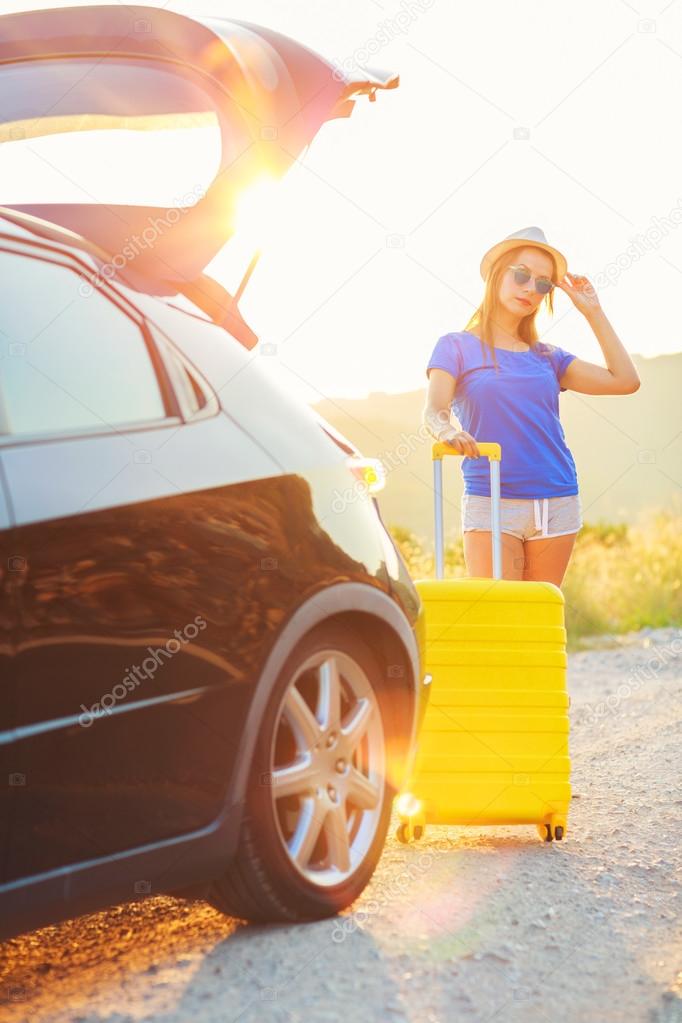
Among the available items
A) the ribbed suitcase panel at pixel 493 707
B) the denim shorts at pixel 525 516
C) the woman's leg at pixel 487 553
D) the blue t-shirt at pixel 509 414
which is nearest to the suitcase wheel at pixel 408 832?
the ribbed suitcase panel at pixel 493 707

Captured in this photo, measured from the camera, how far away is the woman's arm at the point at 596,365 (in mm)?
5996

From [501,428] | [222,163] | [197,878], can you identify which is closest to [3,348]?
[222,163]

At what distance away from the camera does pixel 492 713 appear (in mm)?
5012

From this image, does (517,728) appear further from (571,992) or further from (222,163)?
(222,163)

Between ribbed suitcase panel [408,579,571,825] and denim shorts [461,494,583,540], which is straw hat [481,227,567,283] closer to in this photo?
denim shorts [461,494,583,540]

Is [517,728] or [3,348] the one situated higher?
[3,348]

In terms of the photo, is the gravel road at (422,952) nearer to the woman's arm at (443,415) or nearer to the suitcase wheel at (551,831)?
the suitcase wheel at (551,831)

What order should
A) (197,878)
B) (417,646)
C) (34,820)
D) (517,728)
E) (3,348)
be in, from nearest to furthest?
(34,820) → (3,348) → (197,878) → (417,646) → (517,728)

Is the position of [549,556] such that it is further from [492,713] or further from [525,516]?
[492,713]

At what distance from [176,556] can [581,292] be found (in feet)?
10.4

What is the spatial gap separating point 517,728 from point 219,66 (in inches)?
95.7

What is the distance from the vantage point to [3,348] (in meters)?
3.18

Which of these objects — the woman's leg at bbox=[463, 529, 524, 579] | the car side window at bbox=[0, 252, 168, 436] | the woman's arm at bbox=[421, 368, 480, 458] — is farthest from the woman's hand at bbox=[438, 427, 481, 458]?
the car side window at bbox=[0, 252, 168, 436]

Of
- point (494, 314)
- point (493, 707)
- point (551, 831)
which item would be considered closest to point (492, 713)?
point (493, 707)
